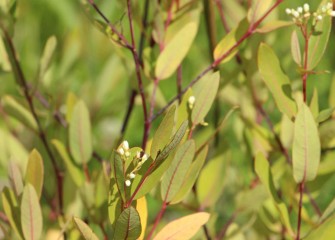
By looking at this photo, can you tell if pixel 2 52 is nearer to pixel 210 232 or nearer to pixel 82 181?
pixel 82 181

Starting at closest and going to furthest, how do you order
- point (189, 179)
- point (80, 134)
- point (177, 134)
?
point (177, 134) < point (189, 179) < point (80, 134)

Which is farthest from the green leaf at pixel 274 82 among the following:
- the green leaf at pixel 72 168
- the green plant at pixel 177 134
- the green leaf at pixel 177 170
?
the green leaf at pixel 72 168

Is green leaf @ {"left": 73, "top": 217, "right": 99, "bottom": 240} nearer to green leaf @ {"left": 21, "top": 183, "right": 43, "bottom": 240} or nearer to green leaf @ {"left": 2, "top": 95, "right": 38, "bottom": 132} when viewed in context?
green leaf @ {"left": 21, "top": 183, "right": 43, "bottom": 240}

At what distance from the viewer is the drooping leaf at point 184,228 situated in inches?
20.4

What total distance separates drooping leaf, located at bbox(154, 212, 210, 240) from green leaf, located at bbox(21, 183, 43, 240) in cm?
9

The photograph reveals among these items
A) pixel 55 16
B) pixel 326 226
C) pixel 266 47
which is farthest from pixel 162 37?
pixel 55 16

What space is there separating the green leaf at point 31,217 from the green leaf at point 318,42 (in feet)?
0.75

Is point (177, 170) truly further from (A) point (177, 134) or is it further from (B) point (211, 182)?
(B) point (211, 182)

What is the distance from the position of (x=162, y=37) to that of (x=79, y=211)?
0.20 m

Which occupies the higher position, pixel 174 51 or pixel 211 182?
pixel 174 51

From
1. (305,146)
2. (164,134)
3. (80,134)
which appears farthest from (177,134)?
(80,134)

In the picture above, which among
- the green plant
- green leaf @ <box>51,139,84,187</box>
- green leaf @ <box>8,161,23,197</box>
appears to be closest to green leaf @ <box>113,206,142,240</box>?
the green plant

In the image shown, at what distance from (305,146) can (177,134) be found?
0.13 metres

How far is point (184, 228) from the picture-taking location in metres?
0.52
